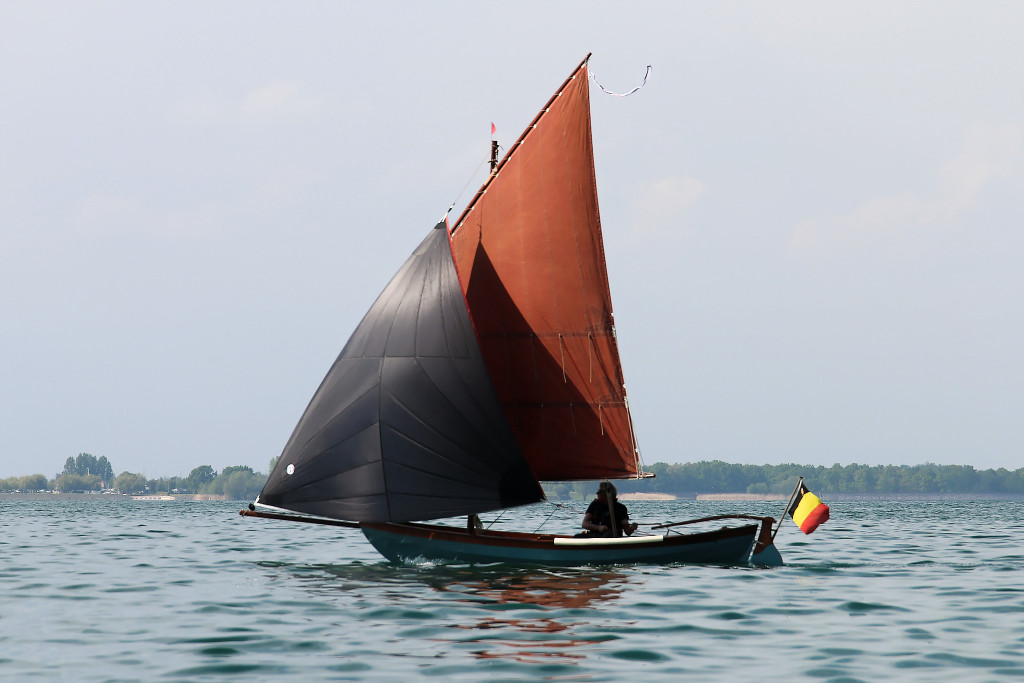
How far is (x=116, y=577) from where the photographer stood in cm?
2625

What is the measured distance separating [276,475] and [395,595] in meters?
6.35

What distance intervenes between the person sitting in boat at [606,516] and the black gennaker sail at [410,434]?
1750mm

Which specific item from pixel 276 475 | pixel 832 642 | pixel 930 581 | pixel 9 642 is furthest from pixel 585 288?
pixel 9 642

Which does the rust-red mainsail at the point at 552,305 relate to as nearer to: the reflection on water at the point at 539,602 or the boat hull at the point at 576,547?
the boat hull at the point at 576,547

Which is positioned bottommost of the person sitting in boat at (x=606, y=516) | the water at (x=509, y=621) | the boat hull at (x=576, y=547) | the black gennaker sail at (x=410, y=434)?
the water at (x=509, y=621)

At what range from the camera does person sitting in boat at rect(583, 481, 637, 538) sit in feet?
86.0

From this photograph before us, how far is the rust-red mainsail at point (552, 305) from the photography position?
26.9 m

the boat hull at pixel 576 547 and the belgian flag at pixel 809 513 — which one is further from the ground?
the belgian flag at pixel 809 513

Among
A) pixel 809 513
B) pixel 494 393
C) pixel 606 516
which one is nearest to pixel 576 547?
pixel 606 516

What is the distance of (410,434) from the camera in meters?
25.0

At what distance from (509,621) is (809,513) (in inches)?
369

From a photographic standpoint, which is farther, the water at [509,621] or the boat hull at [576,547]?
the boat hull at [576,547]

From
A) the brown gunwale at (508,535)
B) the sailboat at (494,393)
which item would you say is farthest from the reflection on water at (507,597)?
the sailboat at (494,393)

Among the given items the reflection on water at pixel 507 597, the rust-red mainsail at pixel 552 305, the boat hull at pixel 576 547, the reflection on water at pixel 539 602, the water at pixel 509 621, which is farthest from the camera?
the rust-red mainsail at pixel 552 305
